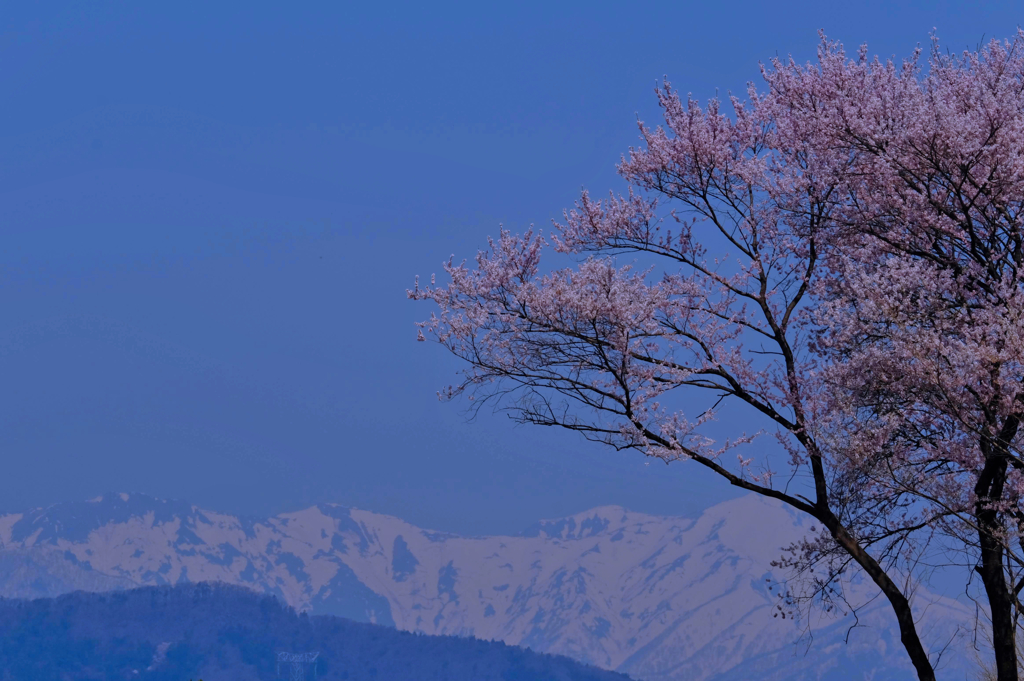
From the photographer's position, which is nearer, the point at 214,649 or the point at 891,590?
the point at 891,590

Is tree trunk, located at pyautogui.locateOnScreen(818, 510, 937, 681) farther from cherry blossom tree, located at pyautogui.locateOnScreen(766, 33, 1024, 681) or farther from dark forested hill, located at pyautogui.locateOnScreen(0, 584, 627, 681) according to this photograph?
dark forested hill, located at pyautogui.locateOnScreen(0, 584, 627, 681)

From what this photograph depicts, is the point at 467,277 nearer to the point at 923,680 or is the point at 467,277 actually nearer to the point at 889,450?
the point at 889,450

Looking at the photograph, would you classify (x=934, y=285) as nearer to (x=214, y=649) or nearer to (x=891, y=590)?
(x=891, y=590)

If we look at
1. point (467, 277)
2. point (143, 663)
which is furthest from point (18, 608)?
point (467, 277)

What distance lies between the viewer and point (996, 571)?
33.0ft

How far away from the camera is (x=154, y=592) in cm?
15650

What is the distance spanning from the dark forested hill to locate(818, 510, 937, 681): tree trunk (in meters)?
123

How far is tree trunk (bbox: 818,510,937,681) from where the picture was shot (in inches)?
402

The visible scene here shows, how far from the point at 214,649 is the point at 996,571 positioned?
139667 mm

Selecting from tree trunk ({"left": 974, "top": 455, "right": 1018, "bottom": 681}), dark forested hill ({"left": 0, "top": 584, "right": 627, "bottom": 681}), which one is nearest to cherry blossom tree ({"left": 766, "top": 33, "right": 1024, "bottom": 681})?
tree trunk ({"left": 974, "top": 455, "right": 1018, "bottom": 681})

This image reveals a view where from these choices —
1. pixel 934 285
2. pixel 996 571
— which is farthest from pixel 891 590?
pixel 934 285

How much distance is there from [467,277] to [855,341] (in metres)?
4.59

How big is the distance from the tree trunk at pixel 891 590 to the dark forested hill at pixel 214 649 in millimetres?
122587

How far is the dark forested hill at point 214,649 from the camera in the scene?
13212 cm
